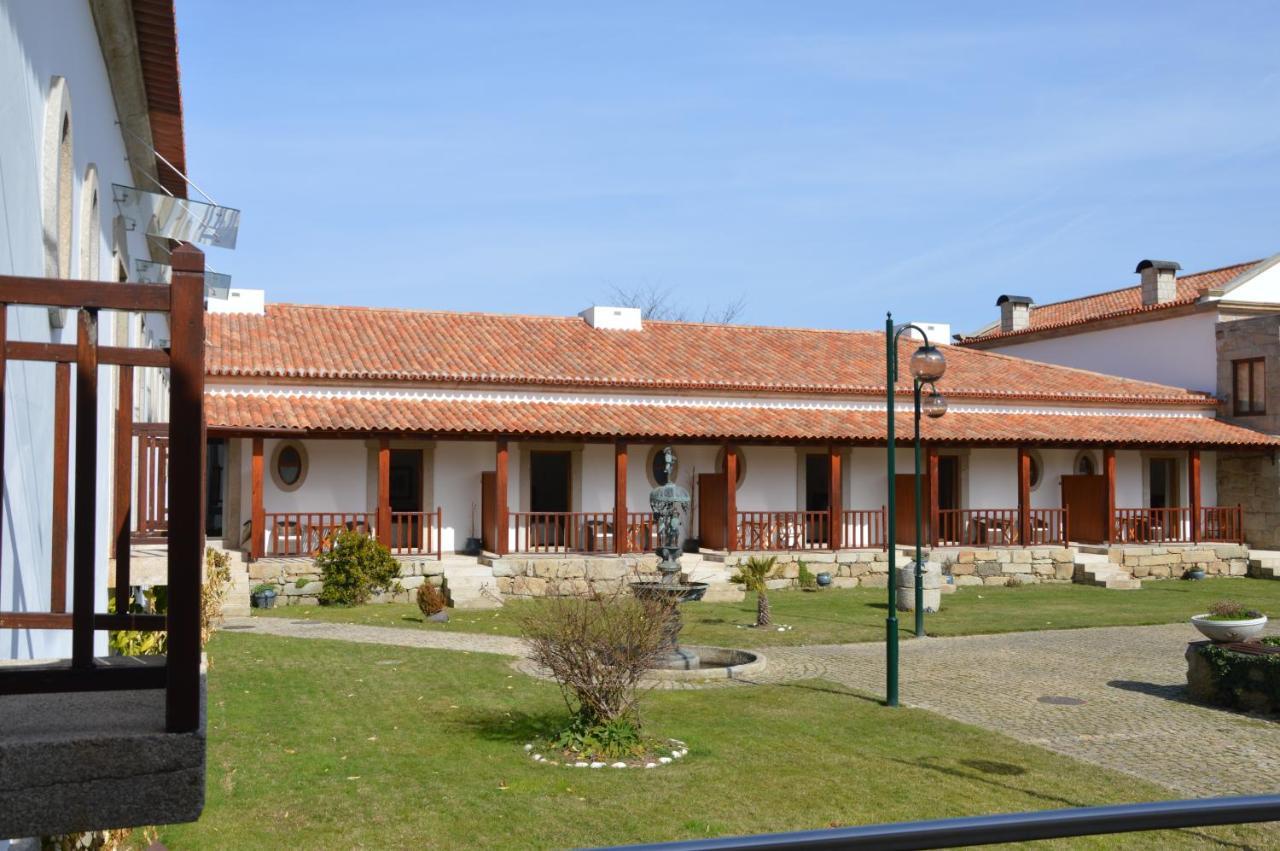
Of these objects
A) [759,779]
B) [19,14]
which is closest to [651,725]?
[759,779]

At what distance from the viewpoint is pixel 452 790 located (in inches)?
296

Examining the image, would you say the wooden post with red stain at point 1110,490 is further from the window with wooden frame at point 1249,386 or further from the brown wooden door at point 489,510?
the brown wooden door at point 489,510

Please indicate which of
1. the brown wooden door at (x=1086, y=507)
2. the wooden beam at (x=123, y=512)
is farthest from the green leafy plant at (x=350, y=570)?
the brown wooden door at (x=1086, y=507)

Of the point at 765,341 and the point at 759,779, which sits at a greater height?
the point at 765,341

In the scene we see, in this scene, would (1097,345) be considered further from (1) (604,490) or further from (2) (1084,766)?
(2) (1084,766)

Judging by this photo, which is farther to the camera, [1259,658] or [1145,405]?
[1145,405]

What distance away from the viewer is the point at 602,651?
8.68 meters

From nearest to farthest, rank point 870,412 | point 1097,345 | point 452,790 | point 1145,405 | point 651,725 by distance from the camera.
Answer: point 452,790, point 651,725, point 870,412, point 1145,405, point 1097,345

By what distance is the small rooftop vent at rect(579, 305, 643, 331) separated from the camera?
95.1 feet

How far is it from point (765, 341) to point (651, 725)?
20.9 meters

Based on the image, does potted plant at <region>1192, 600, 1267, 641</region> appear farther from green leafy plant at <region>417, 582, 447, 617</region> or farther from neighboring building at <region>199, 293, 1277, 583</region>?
neighboring building at <region>199, 293, 1277, 583</region>

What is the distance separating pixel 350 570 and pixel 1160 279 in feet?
83.7

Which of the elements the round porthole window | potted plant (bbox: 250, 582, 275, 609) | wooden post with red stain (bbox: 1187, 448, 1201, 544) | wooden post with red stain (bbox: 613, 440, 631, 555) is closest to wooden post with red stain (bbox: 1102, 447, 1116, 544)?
wooden post with red stain (bbox: 1187, 448, 1201, 544)

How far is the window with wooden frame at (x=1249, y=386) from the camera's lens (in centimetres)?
2933
